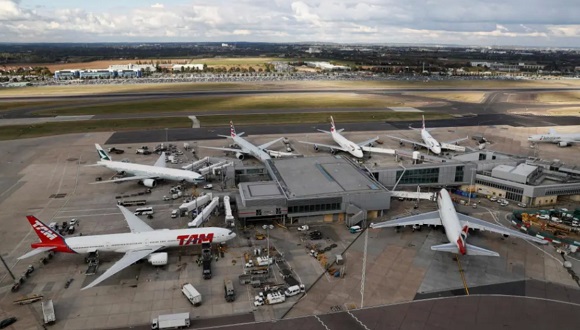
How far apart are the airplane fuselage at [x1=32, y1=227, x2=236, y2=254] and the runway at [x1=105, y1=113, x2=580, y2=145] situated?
74557 millimetres

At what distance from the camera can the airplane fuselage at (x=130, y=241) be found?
195ft

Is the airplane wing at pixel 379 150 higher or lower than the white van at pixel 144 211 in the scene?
higher

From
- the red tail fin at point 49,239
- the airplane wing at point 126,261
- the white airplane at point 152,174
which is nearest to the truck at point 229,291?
the airplane wing at point 126,261

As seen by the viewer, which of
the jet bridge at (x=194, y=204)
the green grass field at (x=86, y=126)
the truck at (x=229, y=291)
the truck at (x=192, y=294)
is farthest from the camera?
the green grass field at (x=86, y=126)

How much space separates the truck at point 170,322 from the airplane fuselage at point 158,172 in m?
45.8

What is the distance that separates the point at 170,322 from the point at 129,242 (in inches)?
712

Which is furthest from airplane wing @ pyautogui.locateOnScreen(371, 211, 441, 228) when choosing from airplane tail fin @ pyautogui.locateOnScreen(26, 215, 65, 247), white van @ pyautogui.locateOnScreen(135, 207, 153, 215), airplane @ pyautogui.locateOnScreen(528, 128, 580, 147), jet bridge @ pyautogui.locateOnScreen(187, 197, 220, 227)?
airplane @ pyautogui.locateOnScreen(528, 128, 580, 147)

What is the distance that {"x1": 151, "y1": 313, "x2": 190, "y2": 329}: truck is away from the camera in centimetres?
4612

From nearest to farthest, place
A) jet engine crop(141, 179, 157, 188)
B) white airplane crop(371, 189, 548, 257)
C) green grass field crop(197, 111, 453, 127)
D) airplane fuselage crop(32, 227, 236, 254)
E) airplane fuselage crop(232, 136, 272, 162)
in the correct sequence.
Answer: white airplane crop(371, 189, 548, 257), airplane fuselage crop(32, 227, 236, 254), jet engine crop(141, 179, 157, 188), airplane fuselage crop(232, 136, 272, 162), green grass field crop(197, 111, 453, 127)

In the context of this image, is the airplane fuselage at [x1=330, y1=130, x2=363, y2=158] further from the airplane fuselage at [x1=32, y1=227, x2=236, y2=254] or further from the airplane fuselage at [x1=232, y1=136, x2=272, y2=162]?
the airplane fuselage at [x1=32, y1=227, x2=236, y2=254]

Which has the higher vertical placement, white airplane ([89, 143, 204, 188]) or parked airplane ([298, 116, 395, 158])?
→ parked airplane ([298, 116, 395, 158])

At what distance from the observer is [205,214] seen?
72.5 meters

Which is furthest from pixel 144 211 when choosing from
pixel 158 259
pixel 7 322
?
pixel 7 322

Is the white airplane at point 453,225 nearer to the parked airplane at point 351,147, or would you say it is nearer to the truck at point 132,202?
the parked airplane at point 351,147
